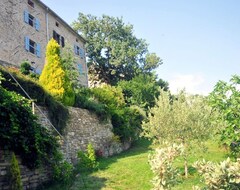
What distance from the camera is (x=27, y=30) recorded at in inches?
985

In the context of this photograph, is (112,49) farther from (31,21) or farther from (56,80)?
(56,80)

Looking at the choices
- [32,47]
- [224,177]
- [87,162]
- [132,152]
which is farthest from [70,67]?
[224,177]

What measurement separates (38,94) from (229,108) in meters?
8.08

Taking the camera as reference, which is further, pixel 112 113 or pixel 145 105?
pixel 145 105

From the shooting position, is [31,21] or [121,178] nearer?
[121,178]

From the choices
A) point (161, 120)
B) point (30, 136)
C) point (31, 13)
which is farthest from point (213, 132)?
point (31, 13)

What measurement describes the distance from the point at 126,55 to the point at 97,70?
5.22 meters

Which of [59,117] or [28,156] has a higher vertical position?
[59,117]

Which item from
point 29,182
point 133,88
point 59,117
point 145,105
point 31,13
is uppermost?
point 31,13

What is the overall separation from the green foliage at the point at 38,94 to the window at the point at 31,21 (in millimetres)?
12646

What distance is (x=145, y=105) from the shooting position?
34688mm

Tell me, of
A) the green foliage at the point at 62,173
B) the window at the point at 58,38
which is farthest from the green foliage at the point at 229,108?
the window at the point at 58,38

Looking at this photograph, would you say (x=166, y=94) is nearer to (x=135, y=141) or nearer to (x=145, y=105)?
(x=135, y=141)

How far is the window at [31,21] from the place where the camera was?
25.0 meters
